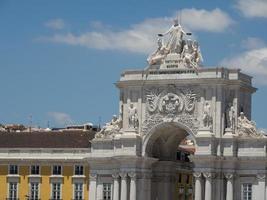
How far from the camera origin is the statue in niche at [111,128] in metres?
96.1

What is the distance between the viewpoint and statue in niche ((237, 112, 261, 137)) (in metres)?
90.7

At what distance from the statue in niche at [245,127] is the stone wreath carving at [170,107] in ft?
12.1

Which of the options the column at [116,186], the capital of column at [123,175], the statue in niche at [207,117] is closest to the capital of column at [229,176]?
the statue in niche at [207,117]

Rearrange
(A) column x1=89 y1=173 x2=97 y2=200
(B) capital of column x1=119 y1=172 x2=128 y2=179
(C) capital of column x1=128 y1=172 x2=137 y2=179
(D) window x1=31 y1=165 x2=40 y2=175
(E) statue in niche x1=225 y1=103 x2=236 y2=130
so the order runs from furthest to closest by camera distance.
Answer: (D) window x1=31 y1=165 x2=40 y2=175, (A) column x1=89 y1=173 x2=97 y2=200, (B) capital of column x1=119 y1=172 x2=128 y2=179, (C) capital of column x1=128 y1=172 x2=137 y2=179, (E) statue in niche x1=225 y1=103 x2=236 y2=130

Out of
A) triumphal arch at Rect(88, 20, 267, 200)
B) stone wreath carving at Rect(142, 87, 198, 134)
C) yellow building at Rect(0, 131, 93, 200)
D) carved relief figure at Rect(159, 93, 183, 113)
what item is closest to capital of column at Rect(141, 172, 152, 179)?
triumphal arch at Rect(88, 20, 267, 200)

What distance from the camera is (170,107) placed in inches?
3661

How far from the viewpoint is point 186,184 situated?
10962 cm

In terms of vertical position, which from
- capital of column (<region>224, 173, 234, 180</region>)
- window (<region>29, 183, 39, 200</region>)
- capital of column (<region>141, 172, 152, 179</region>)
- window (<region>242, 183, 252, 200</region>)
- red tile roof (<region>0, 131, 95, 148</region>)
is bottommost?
window (<region>29, 183, 39, 200</region>)

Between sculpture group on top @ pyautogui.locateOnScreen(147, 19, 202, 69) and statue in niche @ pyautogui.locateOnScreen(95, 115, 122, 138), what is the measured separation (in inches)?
238

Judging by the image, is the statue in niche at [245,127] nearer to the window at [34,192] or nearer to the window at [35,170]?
the window at [35,170]

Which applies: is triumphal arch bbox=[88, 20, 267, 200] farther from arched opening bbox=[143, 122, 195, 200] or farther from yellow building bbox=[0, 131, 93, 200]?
yellow building bbox=[0, 131, 93, 200]

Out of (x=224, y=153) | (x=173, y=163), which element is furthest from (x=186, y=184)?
(x=224, y=153)

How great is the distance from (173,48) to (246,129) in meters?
9.98

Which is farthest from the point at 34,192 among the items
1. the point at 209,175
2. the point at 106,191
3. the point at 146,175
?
the point at 209,175
